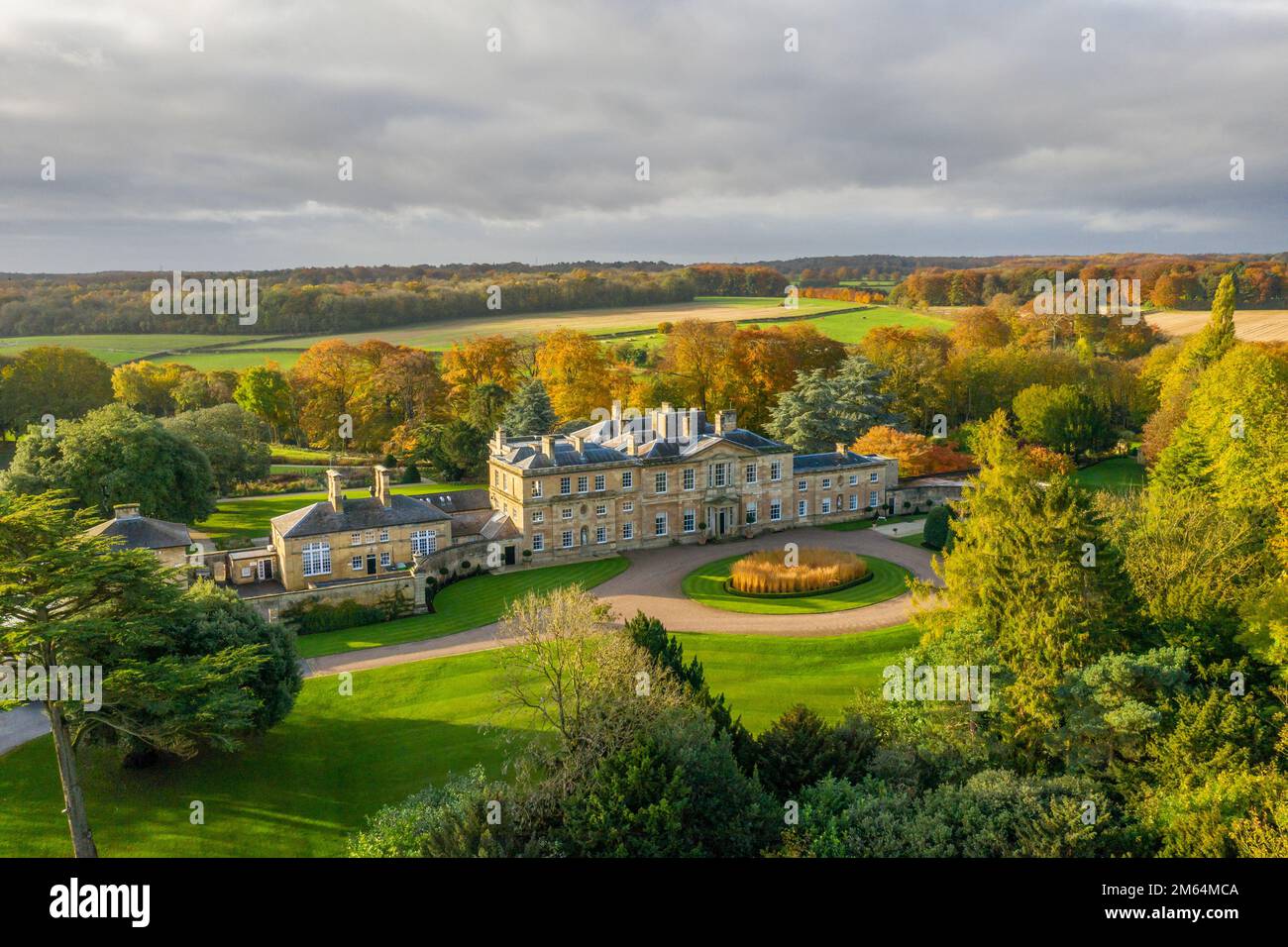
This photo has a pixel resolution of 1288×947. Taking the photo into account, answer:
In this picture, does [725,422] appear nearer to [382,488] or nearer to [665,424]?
[665,424]

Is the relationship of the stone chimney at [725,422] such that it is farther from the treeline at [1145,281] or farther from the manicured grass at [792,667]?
the treeline at [1145,281]

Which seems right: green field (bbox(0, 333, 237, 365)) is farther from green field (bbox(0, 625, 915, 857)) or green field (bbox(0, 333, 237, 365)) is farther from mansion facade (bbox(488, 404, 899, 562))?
green field (bbox(0, 625, 915, 857))

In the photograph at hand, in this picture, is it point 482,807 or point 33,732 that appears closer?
point 482,807

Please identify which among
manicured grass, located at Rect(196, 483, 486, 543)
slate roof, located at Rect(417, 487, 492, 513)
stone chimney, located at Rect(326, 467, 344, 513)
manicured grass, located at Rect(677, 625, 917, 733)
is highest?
stone chimney, located at Rect(326, 467, 344, 513)

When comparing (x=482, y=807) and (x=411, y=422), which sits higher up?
(x=411, y=422)

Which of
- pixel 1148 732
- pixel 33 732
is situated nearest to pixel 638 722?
pixel 1148 732

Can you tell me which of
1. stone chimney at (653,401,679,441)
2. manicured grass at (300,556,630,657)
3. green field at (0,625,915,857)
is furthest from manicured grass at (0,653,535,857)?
stone chimney at (653,401,679,441)
